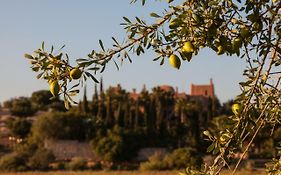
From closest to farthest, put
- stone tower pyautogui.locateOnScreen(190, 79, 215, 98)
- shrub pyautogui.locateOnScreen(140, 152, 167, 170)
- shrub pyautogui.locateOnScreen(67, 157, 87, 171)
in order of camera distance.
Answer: shrub pyautogui.locateOnScreen(67, 157, 87, 171) → shrub pyautogui.locateOnScreen(140, 152, 167, 170) → stone tower pyautogui.locateOnScreen(190, 79, 215, 98)

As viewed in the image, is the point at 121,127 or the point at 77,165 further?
the point at 121,127

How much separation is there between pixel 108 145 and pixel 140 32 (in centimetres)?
2935

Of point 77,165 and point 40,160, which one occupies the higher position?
point 40,160

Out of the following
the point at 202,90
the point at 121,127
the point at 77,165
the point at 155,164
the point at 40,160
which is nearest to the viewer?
the point at 77,165

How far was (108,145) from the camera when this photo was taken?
30.7m

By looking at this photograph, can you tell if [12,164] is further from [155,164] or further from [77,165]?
[155,164]

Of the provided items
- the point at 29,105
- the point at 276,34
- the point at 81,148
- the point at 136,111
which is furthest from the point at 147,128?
the point at 276,34

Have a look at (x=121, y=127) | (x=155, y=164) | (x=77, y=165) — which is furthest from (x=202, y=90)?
(x=77, y=165)

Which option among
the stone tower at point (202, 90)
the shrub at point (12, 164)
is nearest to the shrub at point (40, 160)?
the shrub at point (12, 164)

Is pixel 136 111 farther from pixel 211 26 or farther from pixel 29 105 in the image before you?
pixel 211 26

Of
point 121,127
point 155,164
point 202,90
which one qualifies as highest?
point 202,90

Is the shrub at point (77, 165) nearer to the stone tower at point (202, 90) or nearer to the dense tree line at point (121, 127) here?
the dense tree line at point (121, 127)

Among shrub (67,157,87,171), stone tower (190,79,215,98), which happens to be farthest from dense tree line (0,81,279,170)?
stone tower (190,79,215,98)

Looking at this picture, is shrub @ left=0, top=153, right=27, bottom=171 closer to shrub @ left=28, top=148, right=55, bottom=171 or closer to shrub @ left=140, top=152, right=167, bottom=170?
shrub @ left=28, top=148, right=55, bottom=171
